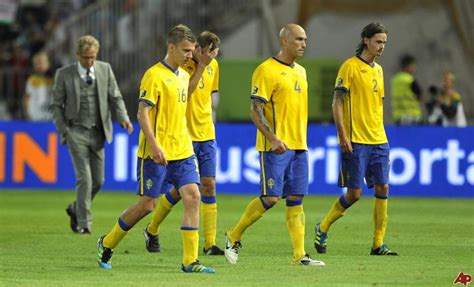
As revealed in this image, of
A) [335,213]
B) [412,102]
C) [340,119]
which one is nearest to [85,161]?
[335,213]

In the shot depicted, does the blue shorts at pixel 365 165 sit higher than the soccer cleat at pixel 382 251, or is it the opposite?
the blue shorts at pixel 365 165

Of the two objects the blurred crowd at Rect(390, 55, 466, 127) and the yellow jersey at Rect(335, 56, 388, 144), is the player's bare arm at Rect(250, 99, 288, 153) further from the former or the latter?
the blurred crowd at Rect(390, 55, 466, 127)

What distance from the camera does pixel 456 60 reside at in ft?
99.0

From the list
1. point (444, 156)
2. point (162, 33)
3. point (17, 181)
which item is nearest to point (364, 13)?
point (162, 33)

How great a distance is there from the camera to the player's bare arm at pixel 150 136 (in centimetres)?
1250

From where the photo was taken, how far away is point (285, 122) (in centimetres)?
1374

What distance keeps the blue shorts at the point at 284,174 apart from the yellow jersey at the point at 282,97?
102 mm

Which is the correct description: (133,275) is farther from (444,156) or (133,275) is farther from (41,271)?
(444,156)

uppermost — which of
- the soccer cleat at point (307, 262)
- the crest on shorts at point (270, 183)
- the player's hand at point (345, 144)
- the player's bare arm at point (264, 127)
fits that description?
the player's bare arm at point (264, 127)

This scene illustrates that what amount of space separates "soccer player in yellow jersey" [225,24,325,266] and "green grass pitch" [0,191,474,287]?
717mm

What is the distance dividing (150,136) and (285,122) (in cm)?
174

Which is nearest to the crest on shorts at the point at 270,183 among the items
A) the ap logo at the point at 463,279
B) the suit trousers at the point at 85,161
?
the ap logo at the point at 463,279

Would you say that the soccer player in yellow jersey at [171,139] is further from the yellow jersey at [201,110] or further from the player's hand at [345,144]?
the player's hand at [345,144]

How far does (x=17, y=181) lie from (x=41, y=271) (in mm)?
12380
